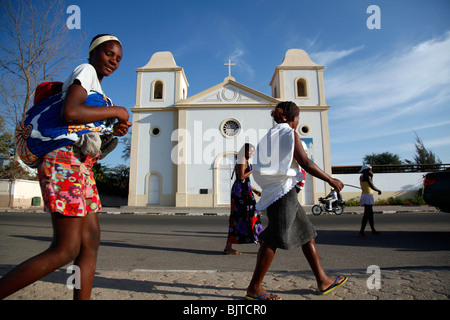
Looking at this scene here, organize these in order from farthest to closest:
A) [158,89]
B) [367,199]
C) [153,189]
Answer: [158,89], [153,189], [367,199]

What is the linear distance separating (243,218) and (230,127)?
17584 millimetres

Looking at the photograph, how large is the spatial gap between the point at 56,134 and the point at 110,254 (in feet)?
11.0

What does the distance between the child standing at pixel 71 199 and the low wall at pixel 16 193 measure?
19926 mm

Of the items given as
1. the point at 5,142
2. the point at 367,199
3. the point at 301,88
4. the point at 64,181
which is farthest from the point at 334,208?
the point at 5,142

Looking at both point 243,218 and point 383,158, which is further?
point 383,158

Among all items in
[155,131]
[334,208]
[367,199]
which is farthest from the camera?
[155,131]

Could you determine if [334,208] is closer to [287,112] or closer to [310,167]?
[287,112]

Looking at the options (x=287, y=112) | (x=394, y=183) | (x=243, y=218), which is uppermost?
(x=287, y=112)

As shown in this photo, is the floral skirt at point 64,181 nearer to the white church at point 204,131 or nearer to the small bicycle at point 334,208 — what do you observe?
the small bicycle at point 334,208

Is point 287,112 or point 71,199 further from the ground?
point 287,112

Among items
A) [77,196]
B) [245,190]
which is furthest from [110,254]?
[77,196]

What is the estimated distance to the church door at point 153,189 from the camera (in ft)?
68.2

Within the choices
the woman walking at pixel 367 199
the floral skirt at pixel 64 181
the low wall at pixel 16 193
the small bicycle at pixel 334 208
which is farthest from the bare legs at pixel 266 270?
the low wall at pixel 16 193

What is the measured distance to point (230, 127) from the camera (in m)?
21.5
